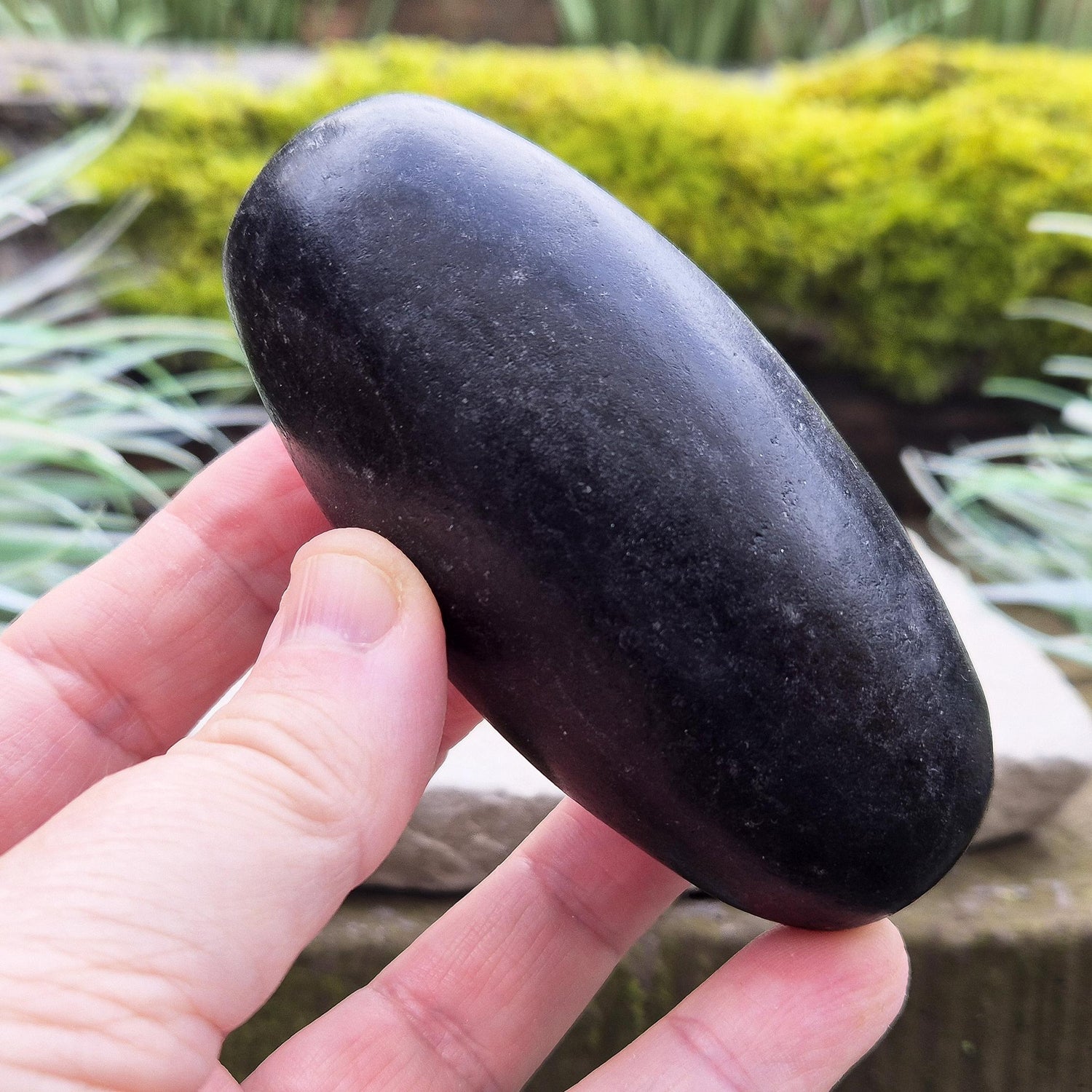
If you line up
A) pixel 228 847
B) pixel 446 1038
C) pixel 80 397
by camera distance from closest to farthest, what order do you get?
pixel 228 847 → pixel 446 1038 → pixel 80 397

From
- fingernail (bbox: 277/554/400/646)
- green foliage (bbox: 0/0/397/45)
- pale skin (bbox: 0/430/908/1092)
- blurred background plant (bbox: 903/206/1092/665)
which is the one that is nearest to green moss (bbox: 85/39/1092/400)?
blurred background plant (bbox: 903/206/1092/665)

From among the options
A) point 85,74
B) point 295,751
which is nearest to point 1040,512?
point 295,751

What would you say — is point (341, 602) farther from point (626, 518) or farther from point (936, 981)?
point (936, 981)

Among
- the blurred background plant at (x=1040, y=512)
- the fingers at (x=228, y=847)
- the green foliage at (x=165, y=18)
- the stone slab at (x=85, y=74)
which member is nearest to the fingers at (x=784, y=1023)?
the fingers at (x=228, y=847)

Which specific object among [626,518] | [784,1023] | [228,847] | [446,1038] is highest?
[626,518]

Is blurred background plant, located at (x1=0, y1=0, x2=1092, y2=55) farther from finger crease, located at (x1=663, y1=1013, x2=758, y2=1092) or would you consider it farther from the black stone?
finger crease, located at (x1=663, y1=1013, x2=758, y2=1092)

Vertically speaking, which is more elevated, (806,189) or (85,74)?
(85,74)

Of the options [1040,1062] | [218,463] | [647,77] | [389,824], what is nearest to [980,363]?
[647,77]

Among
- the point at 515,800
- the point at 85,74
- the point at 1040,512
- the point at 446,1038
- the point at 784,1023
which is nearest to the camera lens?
the point at 784,1023
